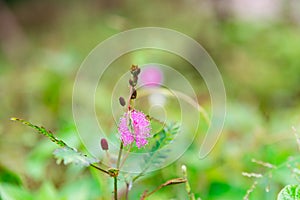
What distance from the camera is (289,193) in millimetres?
665

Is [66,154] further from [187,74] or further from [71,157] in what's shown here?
[187,74]

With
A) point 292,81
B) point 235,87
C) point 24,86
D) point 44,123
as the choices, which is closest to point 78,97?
point 44,123

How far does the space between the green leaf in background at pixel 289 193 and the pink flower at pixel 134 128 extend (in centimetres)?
17

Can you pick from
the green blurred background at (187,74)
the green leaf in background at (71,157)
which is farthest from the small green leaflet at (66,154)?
the green blurred background at (187,74)

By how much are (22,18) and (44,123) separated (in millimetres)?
2134

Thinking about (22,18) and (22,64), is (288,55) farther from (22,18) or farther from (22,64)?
(22,18)

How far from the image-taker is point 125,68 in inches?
86.5

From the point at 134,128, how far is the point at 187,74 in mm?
1540

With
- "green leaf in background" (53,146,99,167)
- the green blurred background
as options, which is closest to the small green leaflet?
"green leaf in background" (53,146,99,167)

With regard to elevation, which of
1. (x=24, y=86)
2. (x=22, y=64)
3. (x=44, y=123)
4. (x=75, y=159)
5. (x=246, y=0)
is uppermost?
(x=246, y=0)

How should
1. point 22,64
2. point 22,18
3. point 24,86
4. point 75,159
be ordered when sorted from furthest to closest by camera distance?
point 22,18 → point 22,64 → point 24,86 → point 75,159

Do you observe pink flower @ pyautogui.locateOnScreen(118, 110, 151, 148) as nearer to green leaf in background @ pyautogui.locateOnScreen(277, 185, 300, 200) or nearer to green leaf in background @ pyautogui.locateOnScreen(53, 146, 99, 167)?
green leaf in background @ pyautogui.locateOnScreen(53, 146, 99, 167)

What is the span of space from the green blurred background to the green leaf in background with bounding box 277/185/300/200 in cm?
21

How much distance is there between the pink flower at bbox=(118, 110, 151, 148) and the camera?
25.2 inches
